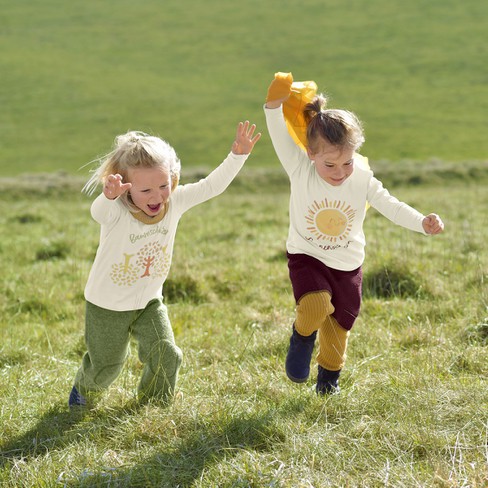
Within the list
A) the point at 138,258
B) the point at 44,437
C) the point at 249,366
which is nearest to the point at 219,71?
the point at 249,366

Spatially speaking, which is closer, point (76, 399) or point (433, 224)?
point (433, 224)

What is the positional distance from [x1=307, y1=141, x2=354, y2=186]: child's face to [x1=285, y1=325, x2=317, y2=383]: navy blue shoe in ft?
3.30

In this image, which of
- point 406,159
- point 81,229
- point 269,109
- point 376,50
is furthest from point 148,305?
point 376,50

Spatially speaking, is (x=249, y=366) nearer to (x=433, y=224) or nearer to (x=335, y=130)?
(x=433, y=224)

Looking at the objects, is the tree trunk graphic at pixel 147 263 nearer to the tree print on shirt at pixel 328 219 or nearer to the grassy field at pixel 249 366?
the grassy field at pixel 249 366

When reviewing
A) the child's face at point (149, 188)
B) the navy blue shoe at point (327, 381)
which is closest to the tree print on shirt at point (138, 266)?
the child's face at point (149, 188)

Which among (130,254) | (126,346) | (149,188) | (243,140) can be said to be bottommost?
(126,346)

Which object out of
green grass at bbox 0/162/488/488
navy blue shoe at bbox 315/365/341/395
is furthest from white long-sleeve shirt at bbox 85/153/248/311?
navy blue shoe at bbox 315/365/341/395

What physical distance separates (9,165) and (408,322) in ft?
105

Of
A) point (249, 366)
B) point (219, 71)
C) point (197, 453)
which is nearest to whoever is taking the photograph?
point (197, 453)

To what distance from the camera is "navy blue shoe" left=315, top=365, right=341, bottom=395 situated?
466cm

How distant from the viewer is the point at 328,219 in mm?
4617

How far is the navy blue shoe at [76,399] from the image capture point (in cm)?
468

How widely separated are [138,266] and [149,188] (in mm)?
509
